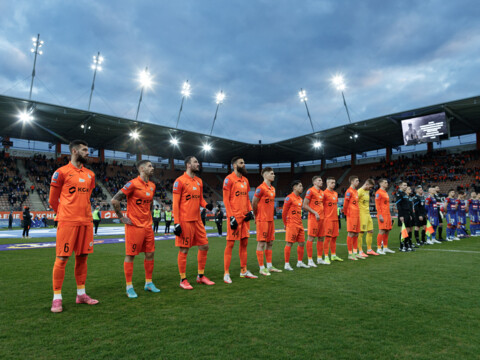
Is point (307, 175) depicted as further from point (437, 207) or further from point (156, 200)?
point (437, 207)

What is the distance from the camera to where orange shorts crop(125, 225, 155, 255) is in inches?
185

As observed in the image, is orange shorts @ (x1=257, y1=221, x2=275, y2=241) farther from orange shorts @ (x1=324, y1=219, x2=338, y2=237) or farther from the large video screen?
the large video screen

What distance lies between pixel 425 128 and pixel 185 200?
97.1 ft

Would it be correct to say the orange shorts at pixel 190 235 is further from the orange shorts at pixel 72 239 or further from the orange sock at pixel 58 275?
the orange sock at pixel 58 275

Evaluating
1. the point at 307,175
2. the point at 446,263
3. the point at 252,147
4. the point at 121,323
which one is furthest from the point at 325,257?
the point at 307,175

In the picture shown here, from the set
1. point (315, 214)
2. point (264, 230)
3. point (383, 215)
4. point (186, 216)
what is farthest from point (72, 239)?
point (383, 215)

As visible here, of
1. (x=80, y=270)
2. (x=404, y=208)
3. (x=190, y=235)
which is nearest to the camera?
(x=80, y=270)

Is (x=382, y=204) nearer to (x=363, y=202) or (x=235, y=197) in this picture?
(x=363, y=202)

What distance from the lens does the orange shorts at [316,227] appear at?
7219 mm

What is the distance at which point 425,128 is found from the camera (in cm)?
2797

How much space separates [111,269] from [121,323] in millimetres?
3956

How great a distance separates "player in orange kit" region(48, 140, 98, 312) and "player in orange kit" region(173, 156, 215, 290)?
1.39m

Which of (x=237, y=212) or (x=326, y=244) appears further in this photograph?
(x=326, y=244)

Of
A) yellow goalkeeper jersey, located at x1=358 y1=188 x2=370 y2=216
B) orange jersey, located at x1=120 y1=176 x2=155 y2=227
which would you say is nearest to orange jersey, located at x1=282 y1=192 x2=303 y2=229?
yellow goalkeeper jersey, located at x1=358 y1=188 x2=370 y2=216
